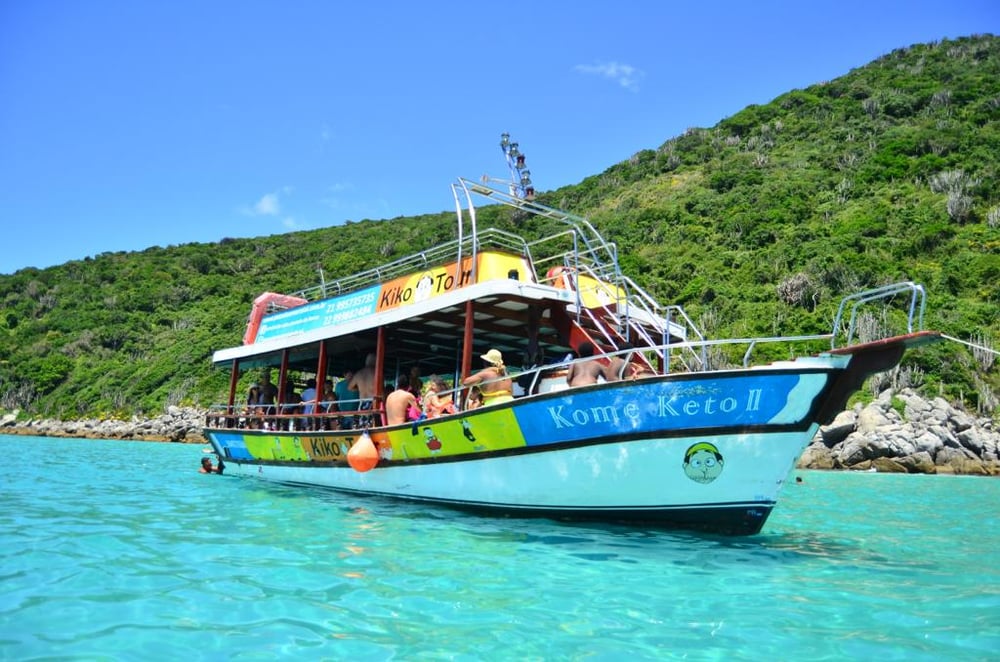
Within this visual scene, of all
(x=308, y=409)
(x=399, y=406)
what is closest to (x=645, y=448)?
(x=399, y=406)

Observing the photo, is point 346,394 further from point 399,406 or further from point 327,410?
point 399,406

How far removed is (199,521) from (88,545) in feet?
5.35

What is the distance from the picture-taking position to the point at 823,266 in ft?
112

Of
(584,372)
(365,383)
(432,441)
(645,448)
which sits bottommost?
(432,441)

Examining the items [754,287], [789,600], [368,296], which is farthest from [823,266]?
[789,600]

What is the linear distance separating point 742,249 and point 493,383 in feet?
119

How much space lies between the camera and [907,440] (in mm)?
20688

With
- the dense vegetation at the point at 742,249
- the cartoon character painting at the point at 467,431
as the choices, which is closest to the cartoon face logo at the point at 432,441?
the cartoon character painting at the point at 467,431

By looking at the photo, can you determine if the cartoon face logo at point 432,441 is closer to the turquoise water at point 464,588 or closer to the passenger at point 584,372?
the turquoise water at point 464,588

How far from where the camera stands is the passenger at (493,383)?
8079 mm

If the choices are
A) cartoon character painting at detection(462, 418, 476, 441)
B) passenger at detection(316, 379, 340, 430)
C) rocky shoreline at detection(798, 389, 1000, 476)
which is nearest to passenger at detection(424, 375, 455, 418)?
cartoon character painting at detection(462, 418, 476, 441)

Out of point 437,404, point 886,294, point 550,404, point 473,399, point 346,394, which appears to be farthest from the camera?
point 346,394

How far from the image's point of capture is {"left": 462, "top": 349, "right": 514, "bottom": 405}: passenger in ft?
26.5

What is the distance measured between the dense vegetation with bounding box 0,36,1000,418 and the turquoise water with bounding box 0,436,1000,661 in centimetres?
2278
